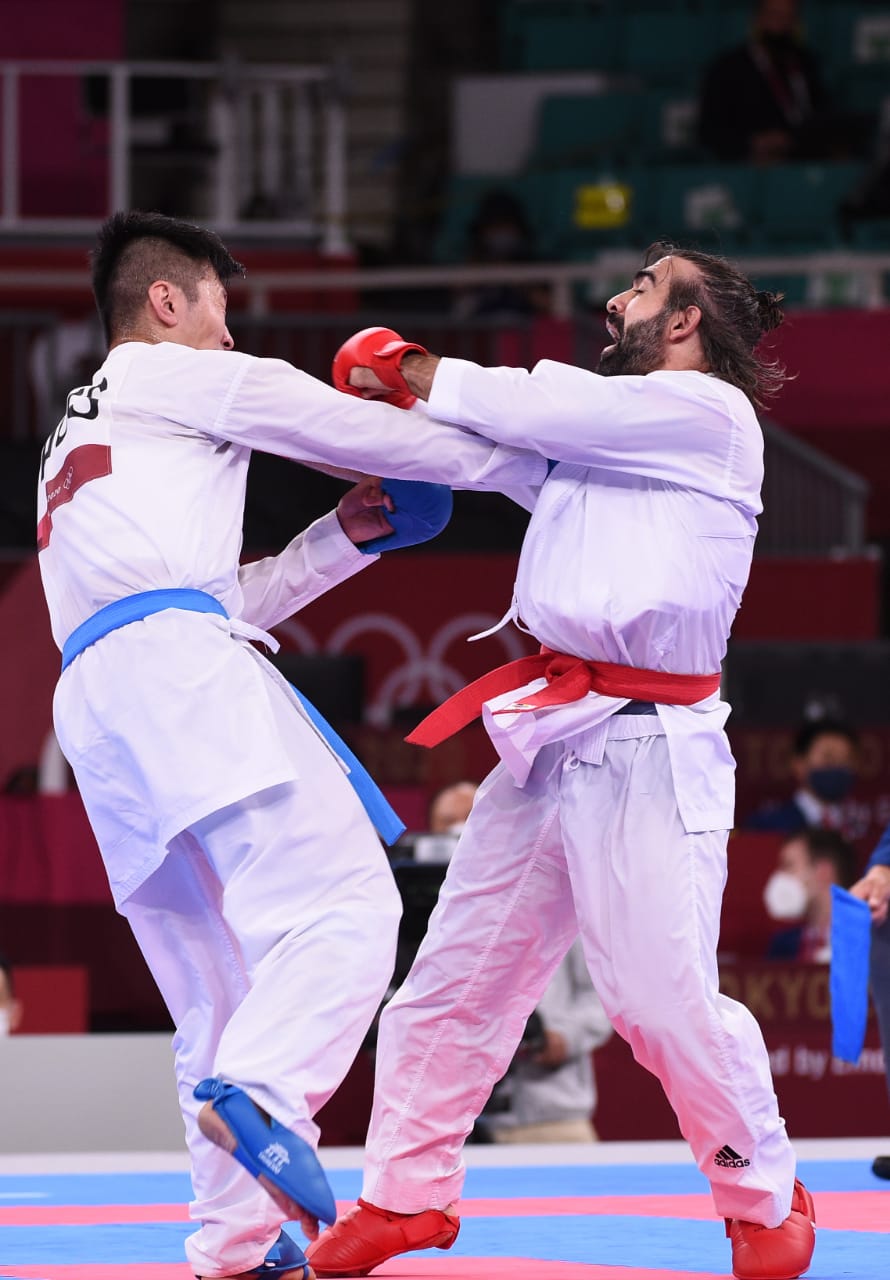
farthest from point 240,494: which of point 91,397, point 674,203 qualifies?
point 674,203

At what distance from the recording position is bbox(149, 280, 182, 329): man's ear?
325 cm

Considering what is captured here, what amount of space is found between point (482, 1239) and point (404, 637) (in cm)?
511

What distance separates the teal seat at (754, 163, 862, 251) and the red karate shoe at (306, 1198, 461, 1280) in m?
8.94

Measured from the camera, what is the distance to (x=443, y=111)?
13.7 m

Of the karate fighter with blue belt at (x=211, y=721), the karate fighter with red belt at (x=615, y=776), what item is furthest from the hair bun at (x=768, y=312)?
the karate fighter with blue belt at (x=211, y=721)

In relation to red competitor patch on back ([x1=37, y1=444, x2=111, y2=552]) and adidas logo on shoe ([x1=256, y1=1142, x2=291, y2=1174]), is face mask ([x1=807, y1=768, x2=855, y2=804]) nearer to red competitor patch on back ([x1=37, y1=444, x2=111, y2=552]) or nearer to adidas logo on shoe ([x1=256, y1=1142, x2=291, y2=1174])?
red competitor patch on back ([x1=37, y1=444, x2=111, y2=552])

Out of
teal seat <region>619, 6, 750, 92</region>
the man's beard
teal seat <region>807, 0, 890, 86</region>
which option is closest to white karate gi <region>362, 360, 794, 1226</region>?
the man's beard

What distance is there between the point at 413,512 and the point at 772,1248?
1.36 meters

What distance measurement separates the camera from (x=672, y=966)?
3129mm

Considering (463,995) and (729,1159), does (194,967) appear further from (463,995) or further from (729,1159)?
(729,1159)

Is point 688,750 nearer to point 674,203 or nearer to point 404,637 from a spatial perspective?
point 404,637

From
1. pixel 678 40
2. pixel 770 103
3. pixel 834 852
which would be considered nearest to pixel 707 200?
pixel 770 103

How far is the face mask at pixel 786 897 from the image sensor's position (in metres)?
6.34

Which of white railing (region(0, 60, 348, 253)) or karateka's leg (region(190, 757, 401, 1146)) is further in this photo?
white railing (region(0, 60, 348, 253))
